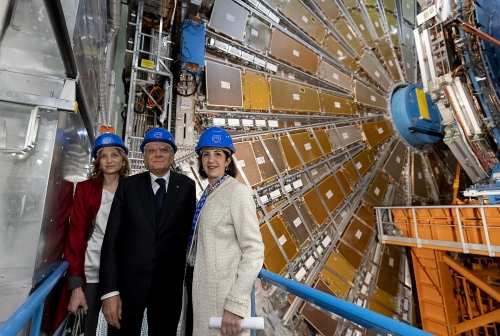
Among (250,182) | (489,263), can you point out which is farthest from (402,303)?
(250,182)

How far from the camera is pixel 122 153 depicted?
2.45m

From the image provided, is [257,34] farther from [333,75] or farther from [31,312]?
[31,312]

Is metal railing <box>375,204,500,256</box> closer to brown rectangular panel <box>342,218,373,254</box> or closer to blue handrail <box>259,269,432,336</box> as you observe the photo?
brown rectangular panel <box>342,218,373,254</box>

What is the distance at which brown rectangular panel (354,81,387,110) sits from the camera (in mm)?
6762

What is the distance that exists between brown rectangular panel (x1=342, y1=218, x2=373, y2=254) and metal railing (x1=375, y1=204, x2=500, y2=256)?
385 mm

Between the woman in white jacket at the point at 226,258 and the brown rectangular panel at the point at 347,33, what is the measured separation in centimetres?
634

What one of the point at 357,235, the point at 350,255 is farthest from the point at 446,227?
the point at 350,255

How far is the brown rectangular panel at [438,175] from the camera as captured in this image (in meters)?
7.60

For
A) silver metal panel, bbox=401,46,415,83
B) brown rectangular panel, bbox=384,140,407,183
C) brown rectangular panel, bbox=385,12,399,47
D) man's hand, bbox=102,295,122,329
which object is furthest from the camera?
silver metal panel, bbox=401,46,415,83

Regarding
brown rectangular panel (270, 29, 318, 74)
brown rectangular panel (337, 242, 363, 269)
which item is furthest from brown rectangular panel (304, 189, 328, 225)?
brown rectangular panel (270, 29, 318, 74)

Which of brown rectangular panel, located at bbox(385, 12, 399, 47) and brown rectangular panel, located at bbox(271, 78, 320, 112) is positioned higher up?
brown rectangular panel, located at bbox(385, 12, 399, 47)

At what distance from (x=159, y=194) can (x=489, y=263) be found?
753 centimetres

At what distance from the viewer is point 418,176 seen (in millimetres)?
7363

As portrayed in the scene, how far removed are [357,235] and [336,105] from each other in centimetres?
282
